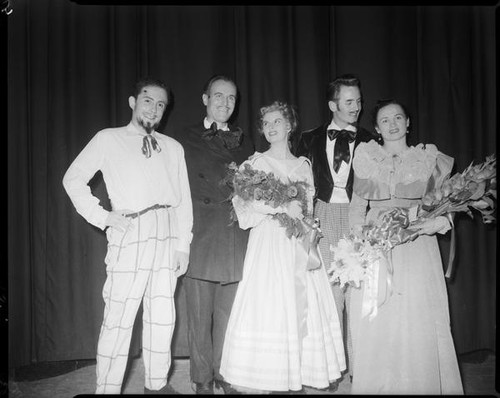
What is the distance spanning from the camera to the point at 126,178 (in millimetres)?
3201

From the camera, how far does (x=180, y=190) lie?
3.39 m

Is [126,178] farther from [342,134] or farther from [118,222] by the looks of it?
[342,134]

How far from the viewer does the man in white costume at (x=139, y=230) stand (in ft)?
10.0

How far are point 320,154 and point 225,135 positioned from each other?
30.8 inches

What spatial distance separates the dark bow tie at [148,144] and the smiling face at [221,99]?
508mm

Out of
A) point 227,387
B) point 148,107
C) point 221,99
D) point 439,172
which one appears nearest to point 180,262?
point 227,387

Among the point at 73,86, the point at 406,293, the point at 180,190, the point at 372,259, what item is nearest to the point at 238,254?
the point at 180,190

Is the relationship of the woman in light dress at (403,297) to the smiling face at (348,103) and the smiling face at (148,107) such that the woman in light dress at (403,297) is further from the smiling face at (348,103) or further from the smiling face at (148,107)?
the smiling face at (148,107)

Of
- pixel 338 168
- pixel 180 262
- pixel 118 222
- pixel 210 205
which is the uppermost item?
pixel 338 168

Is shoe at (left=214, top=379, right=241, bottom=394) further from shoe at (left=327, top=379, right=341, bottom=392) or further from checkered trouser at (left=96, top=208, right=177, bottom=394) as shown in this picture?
shoe at (left=327, top=379, right=341, bottom=392)

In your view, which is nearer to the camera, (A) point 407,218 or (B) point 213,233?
(A) point 407,218

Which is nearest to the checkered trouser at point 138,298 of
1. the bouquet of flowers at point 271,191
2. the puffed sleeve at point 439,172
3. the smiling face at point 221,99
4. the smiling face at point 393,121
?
the bouquet of flowers at point 271,191

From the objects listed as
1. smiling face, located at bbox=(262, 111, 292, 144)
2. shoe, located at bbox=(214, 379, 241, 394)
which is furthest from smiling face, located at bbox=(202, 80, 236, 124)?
shoe, located at bbox=(214, 379, 241, 394)

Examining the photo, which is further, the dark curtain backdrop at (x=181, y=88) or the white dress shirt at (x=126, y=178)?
the dark curtain backdrop at (x=181, y=88)
